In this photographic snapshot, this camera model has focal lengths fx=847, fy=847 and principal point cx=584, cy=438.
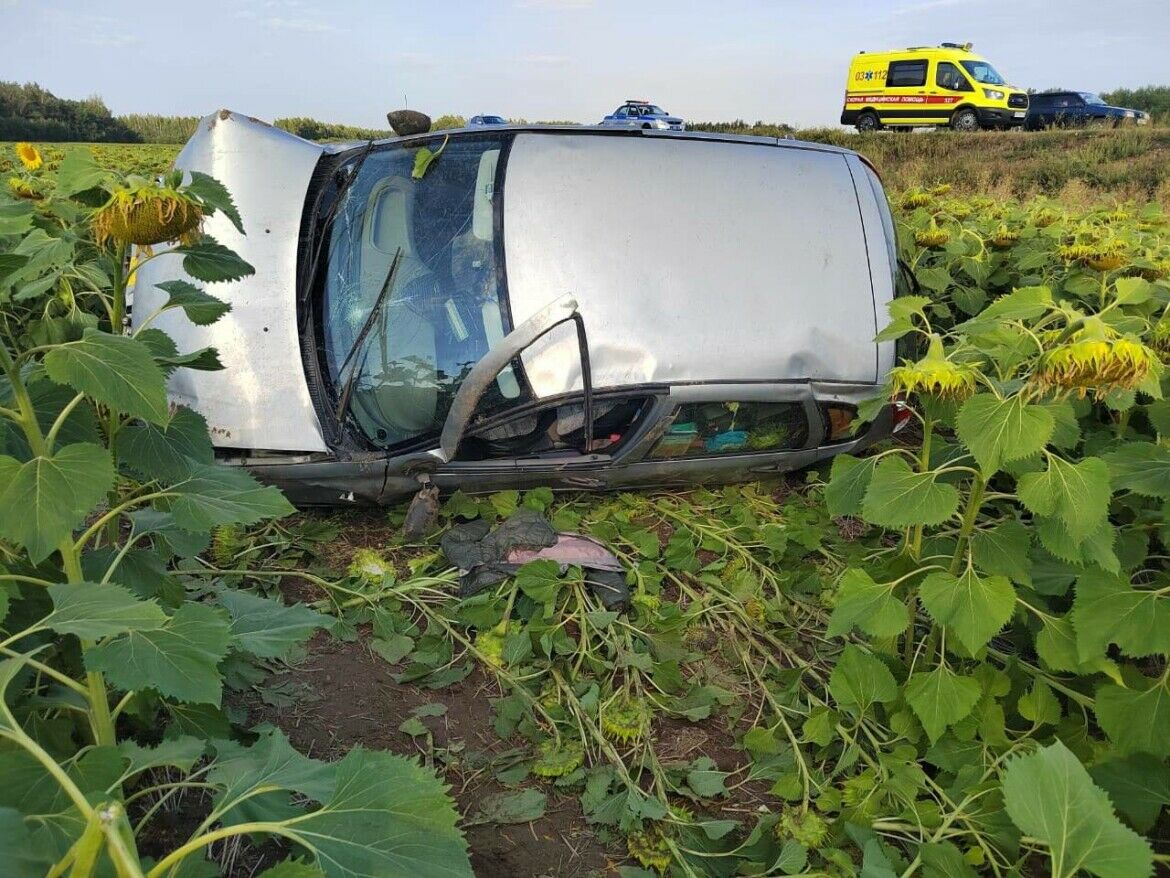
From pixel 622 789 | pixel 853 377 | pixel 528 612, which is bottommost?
pixel 622 789

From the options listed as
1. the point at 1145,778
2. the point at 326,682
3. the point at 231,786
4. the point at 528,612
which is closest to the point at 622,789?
the point at 528,612

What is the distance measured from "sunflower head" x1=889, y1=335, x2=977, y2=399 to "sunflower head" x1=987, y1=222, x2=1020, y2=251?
3.86 m

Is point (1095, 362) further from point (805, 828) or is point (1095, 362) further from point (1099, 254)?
point (1099, 254)

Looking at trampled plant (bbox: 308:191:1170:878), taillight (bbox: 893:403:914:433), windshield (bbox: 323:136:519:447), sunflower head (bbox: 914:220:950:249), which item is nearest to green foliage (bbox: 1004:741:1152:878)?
trampled plant (bbox: 308:191:1170:878)

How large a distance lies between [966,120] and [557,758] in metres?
25.1

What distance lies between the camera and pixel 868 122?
83.5 feet

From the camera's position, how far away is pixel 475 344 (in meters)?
3.38

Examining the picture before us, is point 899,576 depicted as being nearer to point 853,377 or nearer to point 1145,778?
point 1145,778

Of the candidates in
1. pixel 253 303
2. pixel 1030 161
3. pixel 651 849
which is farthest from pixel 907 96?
pixel 651 849

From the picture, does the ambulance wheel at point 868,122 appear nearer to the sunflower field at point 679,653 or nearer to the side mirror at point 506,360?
the sunflower field at point 679,653

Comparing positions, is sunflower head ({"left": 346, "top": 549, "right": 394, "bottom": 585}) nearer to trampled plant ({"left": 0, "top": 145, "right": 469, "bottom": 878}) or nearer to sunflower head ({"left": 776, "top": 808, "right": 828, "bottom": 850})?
trampled plant ({"left": 0, "top": 145, "right": 469, "bottom": 878})

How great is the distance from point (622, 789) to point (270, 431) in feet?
A: 6.37

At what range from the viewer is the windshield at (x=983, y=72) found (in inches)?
900

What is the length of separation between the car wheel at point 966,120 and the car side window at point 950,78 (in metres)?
0.59
